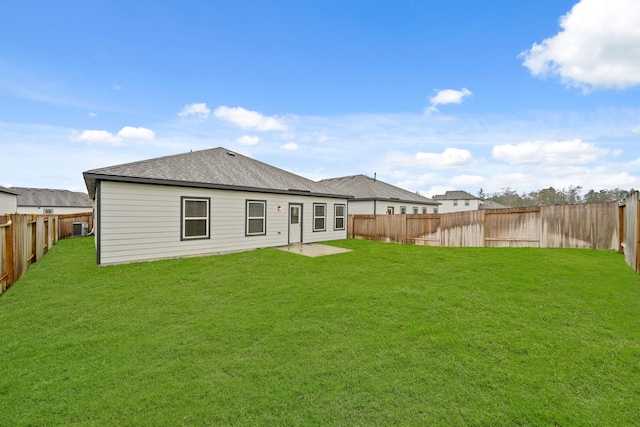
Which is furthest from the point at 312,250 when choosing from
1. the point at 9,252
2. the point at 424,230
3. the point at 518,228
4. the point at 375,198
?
the point at 375,198

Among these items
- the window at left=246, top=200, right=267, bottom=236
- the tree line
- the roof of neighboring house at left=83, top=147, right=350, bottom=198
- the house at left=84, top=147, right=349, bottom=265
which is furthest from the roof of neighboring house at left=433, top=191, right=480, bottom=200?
the window at left=246, top=200, right=267, bottom=236

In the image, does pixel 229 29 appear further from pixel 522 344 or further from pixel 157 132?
pixel 522 344

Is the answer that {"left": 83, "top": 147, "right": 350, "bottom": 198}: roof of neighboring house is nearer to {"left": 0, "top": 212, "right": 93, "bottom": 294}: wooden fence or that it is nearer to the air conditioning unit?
{"left": 0, "top": 212, "right": 93, "bottom": 294}: wooden fence

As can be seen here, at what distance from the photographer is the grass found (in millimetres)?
2549

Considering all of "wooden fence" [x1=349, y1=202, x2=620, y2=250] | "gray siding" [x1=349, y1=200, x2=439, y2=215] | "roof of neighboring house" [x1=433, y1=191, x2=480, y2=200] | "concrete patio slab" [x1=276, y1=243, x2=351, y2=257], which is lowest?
"concrete patio slab" [x1=276, y1=243, x2=351, y2=257]

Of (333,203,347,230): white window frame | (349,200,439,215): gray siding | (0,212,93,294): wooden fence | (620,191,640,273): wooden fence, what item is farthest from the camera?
(349,200,439,215): gray siding

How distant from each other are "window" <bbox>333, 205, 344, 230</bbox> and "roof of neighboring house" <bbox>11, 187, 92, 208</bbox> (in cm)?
4982

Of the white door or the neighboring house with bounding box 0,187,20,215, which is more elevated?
the neighboring house with bounding box 0,187,20,215

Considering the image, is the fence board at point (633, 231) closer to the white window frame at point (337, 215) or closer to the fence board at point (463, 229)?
the fence board at point (463, 229)

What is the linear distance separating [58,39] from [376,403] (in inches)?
644

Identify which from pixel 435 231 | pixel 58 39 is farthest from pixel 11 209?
pixel 435 231

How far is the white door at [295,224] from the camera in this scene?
12.9 metres

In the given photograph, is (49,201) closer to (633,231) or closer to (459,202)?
(633,231)

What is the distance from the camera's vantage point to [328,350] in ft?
11.7
